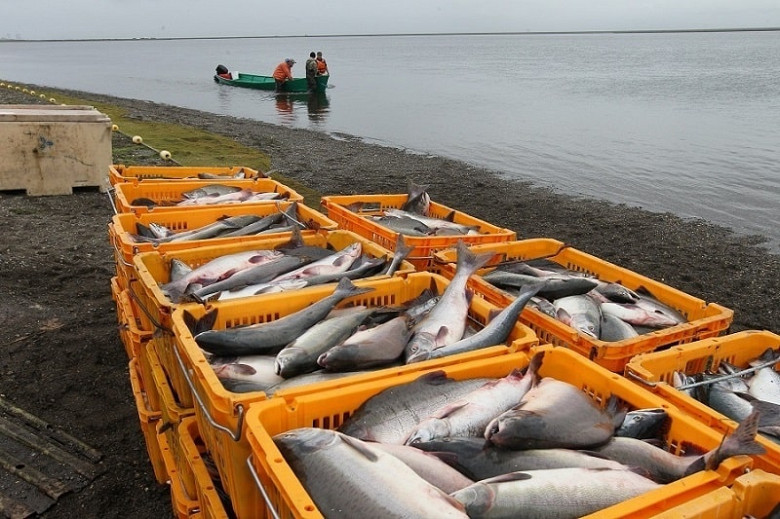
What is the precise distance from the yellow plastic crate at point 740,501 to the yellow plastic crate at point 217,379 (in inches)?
44.4

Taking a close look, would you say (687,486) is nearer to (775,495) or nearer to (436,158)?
(775,495)

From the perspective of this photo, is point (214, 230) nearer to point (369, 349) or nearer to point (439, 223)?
point (439, 223)

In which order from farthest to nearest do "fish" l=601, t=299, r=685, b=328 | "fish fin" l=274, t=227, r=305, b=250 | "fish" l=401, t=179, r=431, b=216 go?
1. "fish" l=401, t=179, r=431, b=216
2. "fish fin" l=274, t=227, r=305, b=250
3. "fish" l=601, t=299, r=685, b=328

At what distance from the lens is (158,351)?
382 cm

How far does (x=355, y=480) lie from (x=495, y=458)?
0.62 meters

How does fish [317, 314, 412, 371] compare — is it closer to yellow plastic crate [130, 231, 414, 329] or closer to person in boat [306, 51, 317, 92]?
yellow plastic crate [130, 231, 414, 329]

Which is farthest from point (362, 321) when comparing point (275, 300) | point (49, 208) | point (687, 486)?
point (49, 208)

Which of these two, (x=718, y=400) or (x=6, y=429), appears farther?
(x=6, y=429)

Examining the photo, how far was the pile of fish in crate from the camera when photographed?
6.81 ft

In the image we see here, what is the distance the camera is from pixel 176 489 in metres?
3.20

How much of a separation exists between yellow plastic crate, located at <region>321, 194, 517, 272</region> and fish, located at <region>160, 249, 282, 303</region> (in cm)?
100

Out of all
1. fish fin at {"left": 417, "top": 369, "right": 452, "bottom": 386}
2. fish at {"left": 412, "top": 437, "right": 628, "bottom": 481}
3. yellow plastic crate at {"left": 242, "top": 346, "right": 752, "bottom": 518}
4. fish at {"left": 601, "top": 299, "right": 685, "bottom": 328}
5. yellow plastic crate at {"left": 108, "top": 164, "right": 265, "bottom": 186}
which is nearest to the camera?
yellow plastic crate at {"left": 242, "top": 346, "right": 752, "bottom": 518}

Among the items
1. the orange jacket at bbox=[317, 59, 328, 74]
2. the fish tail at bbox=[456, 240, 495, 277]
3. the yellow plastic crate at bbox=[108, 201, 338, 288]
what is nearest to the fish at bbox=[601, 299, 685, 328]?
the fish tail at bbox=[456, 240, 495, 277]

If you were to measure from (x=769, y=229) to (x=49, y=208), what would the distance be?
45.9 feet
